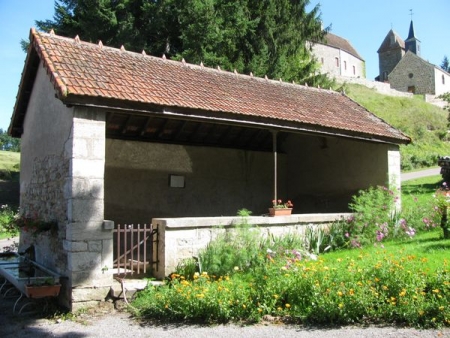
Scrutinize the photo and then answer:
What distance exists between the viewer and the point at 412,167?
3180 centimetres

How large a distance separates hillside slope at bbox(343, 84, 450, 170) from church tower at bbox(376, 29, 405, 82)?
21.0m

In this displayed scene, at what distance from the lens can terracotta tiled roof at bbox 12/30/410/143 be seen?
24.8 feet

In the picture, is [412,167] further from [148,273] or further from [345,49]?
[345,49]

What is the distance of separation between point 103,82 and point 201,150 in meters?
4.88

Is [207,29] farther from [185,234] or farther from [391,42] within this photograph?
[391,42]

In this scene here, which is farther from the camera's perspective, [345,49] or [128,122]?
[345,49]

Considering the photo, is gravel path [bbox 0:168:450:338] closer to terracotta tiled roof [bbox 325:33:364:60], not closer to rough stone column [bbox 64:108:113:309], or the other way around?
rough stone column [bbox 64:108:113:309]

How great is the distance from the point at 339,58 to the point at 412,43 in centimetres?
2095

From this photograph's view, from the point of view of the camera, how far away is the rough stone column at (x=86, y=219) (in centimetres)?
672

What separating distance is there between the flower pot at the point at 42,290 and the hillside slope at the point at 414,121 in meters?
29.1

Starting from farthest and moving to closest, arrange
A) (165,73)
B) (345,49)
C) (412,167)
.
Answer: (345,49), (412,167), (165,73)

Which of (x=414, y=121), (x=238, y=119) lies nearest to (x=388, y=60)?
(x=414, y=121)

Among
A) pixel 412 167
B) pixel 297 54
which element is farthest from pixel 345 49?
pixel 297 54

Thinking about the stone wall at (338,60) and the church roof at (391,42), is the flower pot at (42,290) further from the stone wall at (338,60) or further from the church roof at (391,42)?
the church roof at (391,42)
